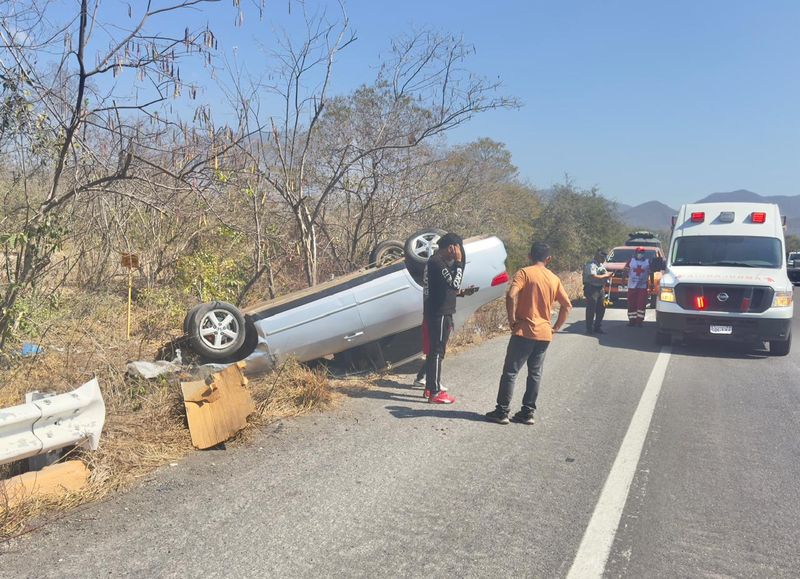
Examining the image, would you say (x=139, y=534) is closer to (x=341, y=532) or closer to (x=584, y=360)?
(x=341, y=532)

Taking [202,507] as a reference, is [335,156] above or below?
above

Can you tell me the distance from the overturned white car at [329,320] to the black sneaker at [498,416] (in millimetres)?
1817

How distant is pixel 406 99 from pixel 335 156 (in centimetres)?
171

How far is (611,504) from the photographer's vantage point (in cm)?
410

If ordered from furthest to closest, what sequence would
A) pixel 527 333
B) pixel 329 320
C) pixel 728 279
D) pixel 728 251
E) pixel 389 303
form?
pixel 728 251 → pixel 728 279 → pixel 389 303 → pixel 329 320 → pixel 527 333

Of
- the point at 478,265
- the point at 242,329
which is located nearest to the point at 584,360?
the point at 478,265

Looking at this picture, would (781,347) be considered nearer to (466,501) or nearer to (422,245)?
(422,245)

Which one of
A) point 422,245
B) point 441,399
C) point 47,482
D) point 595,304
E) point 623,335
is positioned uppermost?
point 422,245

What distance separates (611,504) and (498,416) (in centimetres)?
190

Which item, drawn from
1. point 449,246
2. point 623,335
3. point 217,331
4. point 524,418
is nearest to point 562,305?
point 524,418

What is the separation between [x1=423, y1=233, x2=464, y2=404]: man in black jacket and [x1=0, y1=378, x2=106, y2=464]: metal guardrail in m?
3.29

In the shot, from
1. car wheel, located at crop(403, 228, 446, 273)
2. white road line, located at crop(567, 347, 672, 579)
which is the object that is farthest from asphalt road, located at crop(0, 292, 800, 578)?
car wheel, located at crop(403, 228, 446, 273)

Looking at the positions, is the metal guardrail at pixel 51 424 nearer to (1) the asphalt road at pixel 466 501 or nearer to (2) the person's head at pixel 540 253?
(1) the asphalt road at pixel 466 501

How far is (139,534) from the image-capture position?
3.65 m
